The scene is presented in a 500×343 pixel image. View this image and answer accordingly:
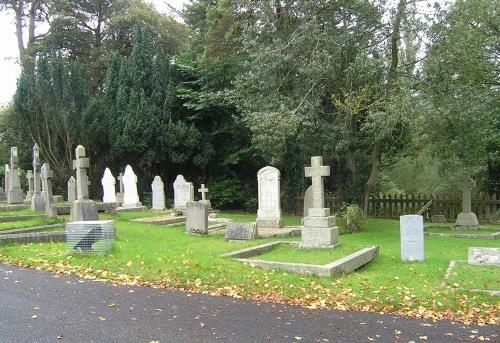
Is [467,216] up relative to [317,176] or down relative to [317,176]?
down

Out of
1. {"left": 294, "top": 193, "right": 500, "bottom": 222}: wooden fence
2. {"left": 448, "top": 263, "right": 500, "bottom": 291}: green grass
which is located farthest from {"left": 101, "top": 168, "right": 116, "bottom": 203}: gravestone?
{"left": 448, "top": 263, "right": 500, "bottom": 291}: green grass

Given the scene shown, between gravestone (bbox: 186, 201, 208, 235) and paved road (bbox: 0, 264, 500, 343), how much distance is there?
22.5ft

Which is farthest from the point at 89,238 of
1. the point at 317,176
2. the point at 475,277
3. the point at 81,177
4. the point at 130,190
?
the point at 130,190

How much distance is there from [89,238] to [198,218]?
4.74 metres

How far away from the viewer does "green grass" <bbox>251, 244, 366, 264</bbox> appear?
9.81 m

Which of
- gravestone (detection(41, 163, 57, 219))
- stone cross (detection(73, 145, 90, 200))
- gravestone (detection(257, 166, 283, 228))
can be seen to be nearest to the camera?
stone cross (detection(73, 145, 90, 200))

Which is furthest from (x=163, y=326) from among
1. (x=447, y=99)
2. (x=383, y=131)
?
(x=447, y=99)

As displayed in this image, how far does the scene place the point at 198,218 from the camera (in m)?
14.5

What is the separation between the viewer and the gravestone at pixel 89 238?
33.0 feet

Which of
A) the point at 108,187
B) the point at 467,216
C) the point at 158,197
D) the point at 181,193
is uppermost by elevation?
the point at 108,187

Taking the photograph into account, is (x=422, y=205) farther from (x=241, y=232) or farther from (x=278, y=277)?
(x=278, y=277)

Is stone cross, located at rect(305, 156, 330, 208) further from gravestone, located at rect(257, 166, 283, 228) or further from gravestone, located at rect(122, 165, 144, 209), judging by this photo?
gravestone, located at rect(122, 165, 144, 209)

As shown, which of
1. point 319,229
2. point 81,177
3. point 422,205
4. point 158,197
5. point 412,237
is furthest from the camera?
point 158,197

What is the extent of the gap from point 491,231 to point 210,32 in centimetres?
1338
